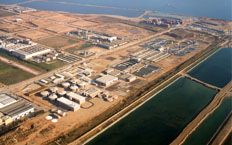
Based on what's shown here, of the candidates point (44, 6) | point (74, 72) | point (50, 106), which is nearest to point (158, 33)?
point (74, 72)

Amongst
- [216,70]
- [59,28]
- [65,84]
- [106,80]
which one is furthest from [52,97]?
[59,28]

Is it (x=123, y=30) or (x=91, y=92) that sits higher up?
(x=123, y=30)

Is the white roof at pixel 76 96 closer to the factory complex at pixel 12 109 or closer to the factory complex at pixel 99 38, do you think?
the factory complex at pixel 12 109

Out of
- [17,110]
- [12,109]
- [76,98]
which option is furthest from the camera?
[76,98]

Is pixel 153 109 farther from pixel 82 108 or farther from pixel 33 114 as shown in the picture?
pixel 33 114

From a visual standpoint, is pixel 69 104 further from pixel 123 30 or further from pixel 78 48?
pixel 123 30

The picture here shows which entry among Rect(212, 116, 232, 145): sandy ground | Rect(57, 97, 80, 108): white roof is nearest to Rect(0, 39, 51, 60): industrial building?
Rect(57, 97, 80, 108): white roof
